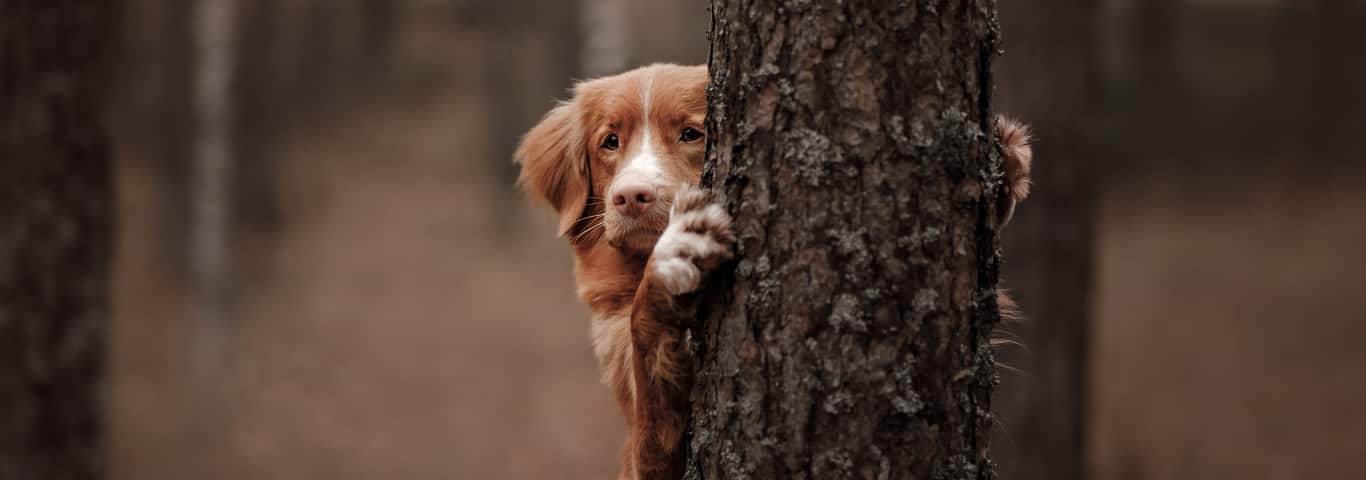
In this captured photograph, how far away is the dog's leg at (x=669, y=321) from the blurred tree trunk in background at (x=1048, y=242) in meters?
3.39

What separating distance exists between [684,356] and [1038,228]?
3.70 metres

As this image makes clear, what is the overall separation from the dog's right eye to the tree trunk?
1.33 m

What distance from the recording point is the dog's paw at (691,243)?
2.38 meters

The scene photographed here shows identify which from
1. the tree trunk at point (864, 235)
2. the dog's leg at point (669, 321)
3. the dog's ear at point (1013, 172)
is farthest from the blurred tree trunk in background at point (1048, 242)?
the tree trunk at point (864, 235)

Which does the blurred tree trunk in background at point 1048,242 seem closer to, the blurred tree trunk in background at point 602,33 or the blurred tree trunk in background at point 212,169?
the blurred tree trunk in background at point 602,33

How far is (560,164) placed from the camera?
3.96 metres

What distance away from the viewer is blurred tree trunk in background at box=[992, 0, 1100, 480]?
595cm

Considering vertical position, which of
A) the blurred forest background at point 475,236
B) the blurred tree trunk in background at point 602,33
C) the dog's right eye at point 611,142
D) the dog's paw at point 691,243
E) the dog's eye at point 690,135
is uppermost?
the blurred tree trunk in background at point 602,33

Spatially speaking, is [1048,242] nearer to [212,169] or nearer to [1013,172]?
[1013,172]

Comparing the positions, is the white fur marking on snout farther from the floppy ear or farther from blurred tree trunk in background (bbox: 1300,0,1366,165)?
blurred tree trunk in background (bbox: 1300,0,1366,165)

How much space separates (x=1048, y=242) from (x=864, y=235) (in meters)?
3.99

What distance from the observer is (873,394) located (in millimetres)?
2256

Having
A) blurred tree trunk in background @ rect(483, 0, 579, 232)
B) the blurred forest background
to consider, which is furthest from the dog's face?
blurred tree trunk in background @ rect(483, 0, 579, 232)

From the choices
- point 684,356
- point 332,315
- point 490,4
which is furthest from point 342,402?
point 684,356
